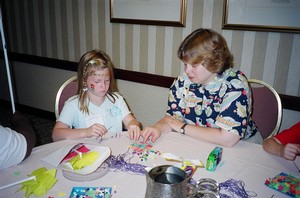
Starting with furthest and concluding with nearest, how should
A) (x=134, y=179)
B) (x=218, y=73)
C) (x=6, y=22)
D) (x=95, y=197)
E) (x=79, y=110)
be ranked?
(x=6, y=22)
(x=79, y=110)
(x=218, y=73)
(x=134, y=179)
(x=95, y=197)

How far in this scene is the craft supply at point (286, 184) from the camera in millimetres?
1057

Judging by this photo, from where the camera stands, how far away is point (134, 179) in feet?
3.74

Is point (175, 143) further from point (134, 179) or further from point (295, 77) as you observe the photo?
point (295, 77)

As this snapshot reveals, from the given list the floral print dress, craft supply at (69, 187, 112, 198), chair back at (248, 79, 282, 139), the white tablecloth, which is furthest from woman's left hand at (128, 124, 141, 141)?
chair back at (248, 79, 282, 139)

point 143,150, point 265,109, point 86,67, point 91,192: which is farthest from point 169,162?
point 265,109

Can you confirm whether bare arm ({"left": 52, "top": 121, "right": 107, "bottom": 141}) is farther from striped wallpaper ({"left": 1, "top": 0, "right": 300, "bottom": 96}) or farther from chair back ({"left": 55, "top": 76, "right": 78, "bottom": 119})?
striped wallpaper ({"left": 1, "top": 0, "right": 300, "bottom": 96})

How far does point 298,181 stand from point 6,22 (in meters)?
4.22

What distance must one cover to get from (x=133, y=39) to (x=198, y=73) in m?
1.52

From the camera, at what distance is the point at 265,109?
6.53ft

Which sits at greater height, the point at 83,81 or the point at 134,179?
the point at 83,81

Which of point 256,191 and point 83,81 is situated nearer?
point 256,191

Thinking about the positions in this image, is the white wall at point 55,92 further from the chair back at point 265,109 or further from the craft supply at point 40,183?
the craft supply at point 40,183

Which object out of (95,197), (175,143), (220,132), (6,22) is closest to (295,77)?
(220,132)

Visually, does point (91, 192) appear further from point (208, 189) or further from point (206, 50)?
point (206, 50)
